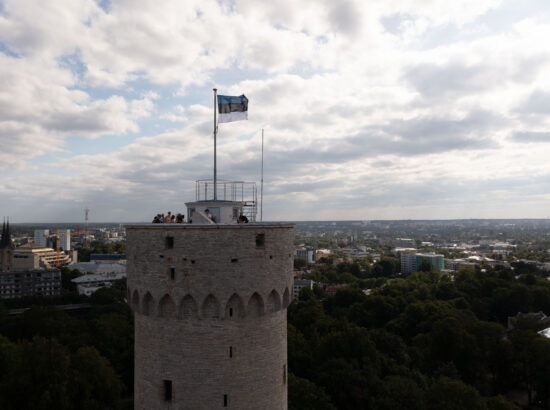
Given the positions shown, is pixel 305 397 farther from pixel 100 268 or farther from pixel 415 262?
pixel 415 262

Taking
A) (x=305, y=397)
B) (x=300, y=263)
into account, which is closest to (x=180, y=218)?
(x=305, y=397)

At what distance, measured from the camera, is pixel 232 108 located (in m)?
14.9

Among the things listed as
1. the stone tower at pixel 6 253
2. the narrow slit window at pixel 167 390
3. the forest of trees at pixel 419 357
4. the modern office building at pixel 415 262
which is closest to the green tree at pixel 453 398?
the forest of trees at pixel 419 357

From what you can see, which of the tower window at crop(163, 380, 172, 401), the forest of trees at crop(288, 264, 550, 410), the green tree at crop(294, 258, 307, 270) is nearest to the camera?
the tower window at crop(163, 380, 172, 401)

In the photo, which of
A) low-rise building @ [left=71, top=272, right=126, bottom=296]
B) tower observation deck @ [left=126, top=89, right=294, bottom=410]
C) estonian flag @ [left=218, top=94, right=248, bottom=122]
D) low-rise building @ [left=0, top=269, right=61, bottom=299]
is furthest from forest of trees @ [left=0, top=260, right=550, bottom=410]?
low-rise building @ [left=0, top=269, right=61, bottom=299]

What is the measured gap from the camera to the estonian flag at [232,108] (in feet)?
48.4

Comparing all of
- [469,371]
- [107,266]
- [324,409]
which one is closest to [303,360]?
[324,409]

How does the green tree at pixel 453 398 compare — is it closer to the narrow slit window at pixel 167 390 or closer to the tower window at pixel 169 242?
the narrow slit window at pixel 167 390

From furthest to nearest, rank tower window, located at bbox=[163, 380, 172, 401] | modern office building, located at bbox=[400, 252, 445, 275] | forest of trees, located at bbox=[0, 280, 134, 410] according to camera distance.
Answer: modern office building, located at bbox=[400, 252, 445, 275]
forest of trees, located at bbox=[0, 280, 134, 410]
tower window, located at bbox=[163, 380, 172, 401]

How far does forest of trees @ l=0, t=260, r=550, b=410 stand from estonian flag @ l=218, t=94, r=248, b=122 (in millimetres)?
20685

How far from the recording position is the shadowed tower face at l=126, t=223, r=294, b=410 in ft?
35.0

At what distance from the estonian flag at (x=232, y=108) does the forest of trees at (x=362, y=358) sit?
67.9 feet

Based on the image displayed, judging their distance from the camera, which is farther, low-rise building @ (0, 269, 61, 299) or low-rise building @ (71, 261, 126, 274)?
low-rise building @ (71, 261, 126, 274)

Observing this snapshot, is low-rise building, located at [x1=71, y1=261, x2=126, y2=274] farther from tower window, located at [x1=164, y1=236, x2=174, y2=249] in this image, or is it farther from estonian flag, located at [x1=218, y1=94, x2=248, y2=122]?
tower window, located at [x1=164, y1=236, x2=174, y2=249]
